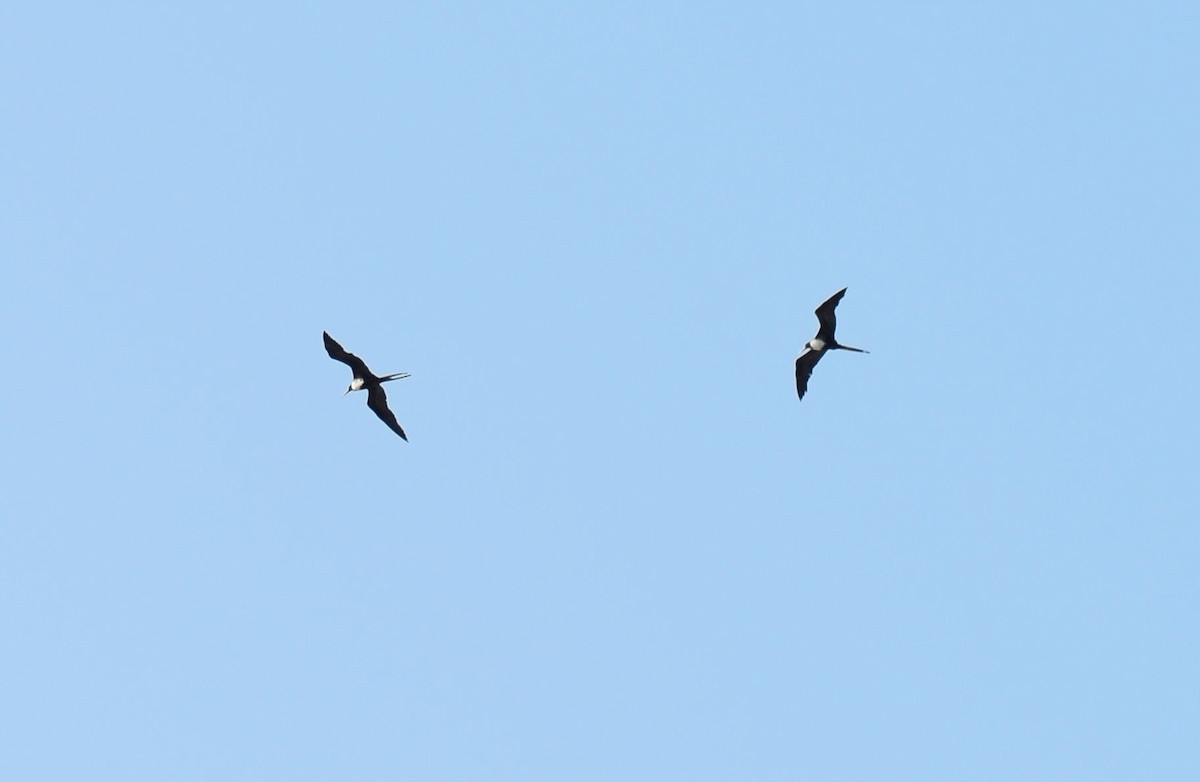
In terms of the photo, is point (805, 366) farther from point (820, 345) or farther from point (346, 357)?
point (346, 357)

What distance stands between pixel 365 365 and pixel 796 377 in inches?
463

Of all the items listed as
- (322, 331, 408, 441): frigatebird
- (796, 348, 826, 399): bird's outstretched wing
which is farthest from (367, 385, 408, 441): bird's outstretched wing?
(796, 348, 826, 399): bird's outstretched wing

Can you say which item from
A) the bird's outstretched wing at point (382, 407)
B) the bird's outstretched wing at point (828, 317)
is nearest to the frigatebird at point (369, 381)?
the bird's outstretched wing at point (382, 407)

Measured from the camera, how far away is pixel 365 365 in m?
44.9

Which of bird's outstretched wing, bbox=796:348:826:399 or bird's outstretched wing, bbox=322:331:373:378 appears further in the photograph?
bird's outstretched wing, bbox=796:348:826:399

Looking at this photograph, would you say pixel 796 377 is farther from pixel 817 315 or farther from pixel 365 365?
pixel 365 365

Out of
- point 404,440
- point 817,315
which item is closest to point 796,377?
point 817,315

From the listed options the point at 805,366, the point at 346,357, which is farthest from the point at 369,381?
the point at 805,366

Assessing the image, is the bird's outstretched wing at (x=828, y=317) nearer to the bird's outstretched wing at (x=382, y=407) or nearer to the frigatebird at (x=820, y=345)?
the frigatebird at (x=820, y=345)

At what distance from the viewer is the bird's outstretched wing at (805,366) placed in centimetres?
4744

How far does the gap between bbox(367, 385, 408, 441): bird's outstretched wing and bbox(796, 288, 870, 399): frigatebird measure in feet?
35.7

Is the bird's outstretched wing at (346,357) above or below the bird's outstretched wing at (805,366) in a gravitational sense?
below

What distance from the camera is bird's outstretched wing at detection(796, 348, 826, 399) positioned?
156ft

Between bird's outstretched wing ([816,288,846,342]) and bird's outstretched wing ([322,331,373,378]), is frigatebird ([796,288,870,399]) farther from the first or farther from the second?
bird's outstretched wing ([322,331,373,378])
